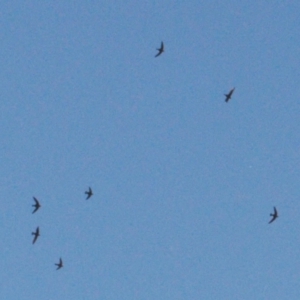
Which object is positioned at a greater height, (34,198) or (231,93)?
(231,93)

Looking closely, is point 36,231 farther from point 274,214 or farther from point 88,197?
point 274,214

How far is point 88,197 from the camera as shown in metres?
155

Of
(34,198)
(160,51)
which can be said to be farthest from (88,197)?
(160,51)

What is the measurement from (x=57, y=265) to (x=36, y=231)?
5.66 metres

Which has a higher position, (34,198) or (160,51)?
(160,51)

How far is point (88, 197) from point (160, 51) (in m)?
17.6

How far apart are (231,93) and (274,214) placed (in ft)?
49.3

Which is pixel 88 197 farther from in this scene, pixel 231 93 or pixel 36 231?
pixel 231 93

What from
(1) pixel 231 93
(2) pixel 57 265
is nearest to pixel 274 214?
(1) pixel 231 93

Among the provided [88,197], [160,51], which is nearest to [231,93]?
[160,51]

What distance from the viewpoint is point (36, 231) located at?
6216 inches

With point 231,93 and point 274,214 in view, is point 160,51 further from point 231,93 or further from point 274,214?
point 274,214

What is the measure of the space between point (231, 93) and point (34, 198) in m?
24.4

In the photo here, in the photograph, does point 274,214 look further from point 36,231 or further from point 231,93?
point 36,231
